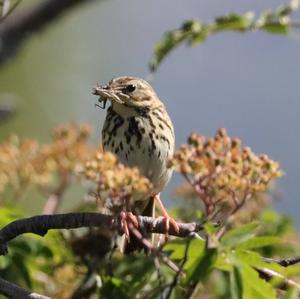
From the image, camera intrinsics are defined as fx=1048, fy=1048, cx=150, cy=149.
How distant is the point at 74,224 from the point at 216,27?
0.84m

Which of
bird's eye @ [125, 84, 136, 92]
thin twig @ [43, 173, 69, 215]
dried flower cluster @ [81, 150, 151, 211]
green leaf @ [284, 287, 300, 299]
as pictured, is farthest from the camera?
bird's eye @ [125, 84, 136, 92]

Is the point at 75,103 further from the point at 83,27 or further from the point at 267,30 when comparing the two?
the point at 267,30

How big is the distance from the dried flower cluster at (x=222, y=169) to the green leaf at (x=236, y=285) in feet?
1.24

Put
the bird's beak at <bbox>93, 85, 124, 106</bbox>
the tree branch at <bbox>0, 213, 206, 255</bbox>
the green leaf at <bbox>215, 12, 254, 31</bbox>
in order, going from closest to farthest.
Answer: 1. the tree branch at <bbox>0, 213, 206, 255</bbox>
2. the green leaf at <bbox>215, 12, 254, 31</bbox>
3. the bird's beak at <bbox>93, 85, 124, 106</bbox>

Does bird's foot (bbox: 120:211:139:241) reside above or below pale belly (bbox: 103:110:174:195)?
below

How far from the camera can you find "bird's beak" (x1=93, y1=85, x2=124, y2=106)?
500 cm

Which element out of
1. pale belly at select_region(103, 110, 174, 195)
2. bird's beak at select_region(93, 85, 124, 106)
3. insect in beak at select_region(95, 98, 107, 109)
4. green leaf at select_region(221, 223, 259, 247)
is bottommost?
green leaf at select_region(221, 223, 259, 247)

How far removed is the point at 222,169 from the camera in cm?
348

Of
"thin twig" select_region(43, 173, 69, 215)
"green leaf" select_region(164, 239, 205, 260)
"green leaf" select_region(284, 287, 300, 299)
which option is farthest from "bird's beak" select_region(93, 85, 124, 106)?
"green leaf" select_region(284, 287, 300, 299)

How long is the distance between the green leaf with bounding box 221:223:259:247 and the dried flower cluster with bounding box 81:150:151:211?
0.37 m

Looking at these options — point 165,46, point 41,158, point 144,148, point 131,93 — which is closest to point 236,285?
point 165,46

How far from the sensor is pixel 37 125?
1179cm

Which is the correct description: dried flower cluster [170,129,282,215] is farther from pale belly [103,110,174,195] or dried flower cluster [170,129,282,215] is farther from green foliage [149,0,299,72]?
pale belly [103,110,174,195]

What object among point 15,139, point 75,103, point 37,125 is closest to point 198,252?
point 15,139
